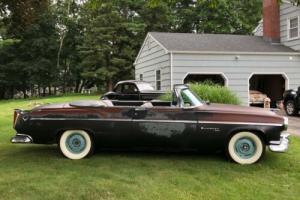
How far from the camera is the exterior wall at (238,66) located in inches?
786

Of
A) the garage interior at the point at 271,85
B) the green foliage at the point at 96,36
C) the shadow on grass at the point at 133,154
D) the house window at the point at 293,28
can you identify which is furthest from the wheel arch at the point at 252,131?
the green foliage at the point at 96,36

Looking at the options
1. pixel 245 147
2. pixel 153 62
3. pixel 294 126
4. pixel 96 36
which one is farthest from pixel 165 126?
pixel 96 36

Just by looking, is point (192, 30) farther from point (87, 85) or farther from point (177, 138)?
point (177, 138)

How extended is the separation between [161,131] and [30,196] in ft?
8.20

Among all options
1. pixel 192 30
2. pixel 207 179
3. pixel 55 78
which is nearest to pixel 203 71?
pixel 207 179

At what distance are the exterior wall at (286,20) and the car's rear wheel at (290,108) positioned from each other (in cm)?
555

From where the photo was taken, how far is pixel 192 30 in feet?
148

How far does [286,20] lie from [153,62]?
23.8ft

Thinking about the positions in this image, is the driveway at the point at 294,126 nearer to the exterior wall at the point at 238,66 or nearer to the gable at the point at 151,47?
the exterior wall at the point at 238,66

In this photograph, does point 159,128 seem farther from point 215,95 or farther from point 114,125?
point 215,95

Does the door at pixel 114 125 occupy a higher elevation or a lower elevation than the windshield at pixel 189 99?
lower

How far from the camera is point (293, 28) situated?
870 inches

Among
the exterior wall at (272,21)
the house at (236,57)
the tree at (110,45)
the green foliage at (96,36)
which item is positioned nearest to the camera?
the house at (236,57)

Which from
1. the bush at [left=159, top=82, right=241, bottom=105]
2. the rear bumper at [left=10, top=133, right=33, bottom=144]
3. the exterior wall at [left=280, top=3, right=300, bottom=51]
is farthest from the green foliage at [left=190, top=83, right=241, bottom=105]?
the exterior wall at [left=280, top=3, right=300, bottom=51]
